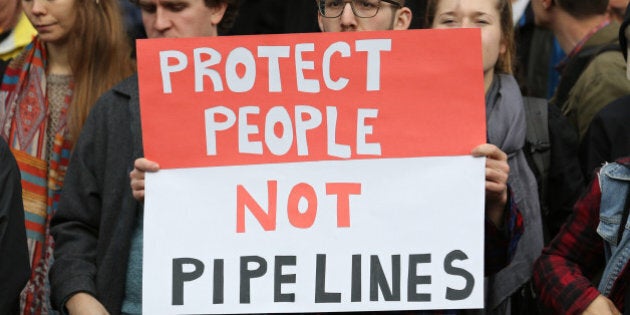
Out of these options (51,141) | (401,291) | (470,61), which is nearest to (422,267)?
(401,291)

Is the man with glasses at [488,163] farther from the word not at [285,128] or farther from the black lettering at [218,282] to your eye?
the black lettering at [218,282]

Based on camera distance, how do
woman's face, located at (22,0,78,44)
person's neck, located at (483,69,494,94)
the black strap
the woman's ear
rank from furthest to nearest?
the black strap < woman's face, located at (22,0,78,44) < person's neck, located at (483,69,494,94) < the woman's ear

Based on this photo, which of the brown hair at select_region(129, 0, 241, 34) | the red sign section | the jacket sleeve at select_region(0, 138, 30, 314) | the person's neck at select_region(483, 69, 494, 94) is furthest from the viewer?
the brown hair at select_region(129, 0, 241, 34)

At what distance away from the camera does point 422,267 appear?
3.90m

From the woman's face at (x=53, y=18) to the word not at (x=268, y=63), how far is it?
4.88 ft

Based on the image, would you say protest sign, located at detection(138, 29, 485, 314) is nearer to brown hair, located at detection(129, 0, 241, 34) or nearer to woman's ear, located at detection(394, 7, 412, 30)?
woman's ear, located at detection(394, 7, 412, 30)

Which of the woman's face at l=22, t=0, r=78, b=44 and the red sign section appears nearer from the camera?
the red sign section

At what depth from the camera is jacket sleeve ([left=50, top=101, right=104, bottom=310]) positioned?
4.30m

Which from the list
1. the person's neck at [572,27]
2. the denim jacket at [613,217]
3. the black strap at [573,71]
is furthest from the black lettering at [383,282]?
the person's neck at [572,27]

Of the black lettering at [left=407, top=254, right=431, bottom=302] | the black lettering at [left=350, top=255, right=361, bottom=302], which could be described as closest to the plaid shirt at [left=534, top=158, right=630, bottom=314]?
the black lettering at [left=407, top=254, right=431, bottom=302]

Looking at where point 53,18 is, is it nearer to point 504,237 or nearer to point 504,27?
point 504,27

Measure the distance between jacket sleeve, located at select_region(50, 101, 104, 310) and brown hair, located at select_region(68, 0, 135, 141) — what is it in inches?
30.1

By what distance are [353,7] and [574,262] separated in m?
1.13

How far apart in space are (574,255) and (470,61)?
72 cm
